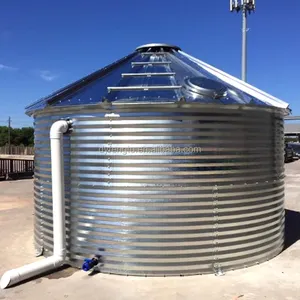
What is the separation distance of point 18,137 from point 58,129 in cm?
7945

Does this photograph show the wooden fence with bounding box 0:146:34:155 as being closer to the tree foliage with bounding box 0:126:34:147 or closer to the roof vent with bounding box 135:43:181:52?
the tree foliage with bounding box 0:126:34:147

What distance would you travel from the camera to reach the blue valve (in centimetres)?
654

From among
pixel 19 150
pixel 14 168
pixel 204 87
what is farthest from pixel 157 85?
pixel 19 150

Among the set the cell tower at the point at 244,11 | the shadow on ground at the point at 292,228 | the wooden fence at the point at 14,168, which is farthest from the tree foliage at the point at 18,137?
the shadow on ground at the point at 292,228

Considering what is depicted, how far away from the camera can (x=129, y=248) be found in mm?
6586

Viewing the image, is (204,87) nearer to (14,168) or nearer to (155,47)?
(155,47)

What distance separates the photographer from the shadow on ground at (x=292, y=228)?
29.4 feet

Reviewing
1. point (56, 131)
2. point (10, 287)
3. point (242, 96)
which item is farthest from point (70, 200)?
point (242, 96)

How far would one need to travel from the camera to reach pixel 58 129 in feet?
22.1

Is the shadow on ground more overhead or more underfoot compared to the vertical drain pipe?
more underfoot

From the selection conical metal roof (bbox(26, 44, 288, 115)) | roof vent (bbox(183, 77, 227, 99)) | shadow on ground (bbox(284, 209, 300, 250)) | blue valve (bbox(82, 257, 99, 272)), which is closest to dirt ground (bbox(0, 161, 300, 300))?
blue valve (bbox(82, 257, 99, 272))

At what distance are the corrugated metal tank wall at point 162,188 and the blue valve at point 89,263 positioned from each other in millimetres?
135

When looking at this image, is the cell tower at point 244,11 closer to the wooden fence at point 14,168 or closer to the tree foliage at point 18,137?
the wooden fence at point 14,168

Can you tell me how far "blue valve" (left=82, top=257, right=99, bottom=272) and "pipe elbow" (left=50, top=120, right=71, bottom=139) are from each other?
2.17m
